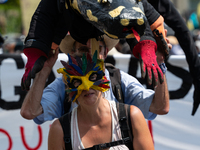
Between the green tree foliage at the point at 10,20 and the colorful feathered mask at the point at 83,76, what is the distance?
1865cm

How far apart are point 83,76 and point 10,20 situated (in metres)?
19.8

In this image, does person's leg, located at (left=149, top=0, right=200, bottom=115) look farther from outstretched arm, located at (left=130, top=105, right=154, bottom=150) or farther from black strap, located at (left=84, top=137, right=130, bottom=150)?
black strap, located at (left=84, top=137, right=130, bottom=150)

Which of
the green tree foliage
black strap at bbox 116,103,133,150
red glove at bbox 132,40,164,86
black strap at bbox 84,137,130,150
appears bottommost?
the green tree foliage

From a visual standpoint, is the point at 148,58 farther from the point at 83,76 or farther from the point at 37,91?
the point at 37,91

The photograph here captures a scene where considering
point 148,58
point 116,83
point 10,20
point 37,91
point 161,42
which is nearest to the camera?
point 148,58

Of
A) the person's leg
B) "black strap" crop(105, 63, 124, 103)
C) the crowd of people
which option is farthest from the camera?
"black strap" crop(105, 63, 124, 103)

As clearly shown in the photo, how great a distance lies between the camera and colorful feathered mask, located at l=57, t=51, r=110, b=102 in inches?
73.3

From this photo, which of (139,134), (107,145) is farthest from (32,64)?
(139,134)

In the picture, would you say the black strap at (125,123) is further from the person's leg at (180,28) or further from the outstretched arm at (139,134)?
the person's leg at (180,28)

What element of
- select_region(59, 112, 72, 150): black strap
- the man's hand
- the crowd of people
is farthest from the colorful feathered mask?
the man's hand

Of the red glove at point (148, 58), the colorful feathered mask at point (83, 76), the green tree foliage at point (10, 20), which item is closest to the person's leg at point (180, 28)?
the red glove at point (148, 58)

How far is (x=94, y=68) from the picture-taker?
1.89 m

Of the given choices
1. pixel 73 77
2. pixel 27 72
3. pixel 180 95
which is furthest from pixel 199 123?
pixel 27 72

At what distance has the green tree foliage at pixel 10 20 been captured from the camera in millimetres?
19823
